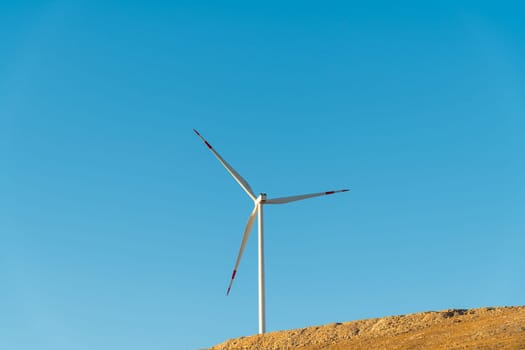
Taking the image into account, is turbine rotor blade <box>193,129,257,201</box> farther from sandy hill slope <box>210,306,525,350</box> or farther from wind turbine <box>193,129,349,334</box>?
sandy hill slope <box>210,306,525,350</box>

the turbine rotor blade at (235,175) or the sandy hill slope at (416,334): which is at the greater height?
the turbine rotor blade at (235,175)

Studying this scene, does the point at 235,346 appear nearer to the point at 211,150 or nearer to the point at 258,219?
the point at 258,219

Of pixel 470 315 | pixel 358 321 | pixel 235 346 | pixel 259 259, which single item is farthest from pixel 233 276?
pixel 470 315

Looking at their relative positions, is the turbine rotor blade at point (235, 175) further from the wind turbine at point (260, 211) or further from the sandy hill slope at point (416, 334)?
the sandy hill slope at point (416, 334)

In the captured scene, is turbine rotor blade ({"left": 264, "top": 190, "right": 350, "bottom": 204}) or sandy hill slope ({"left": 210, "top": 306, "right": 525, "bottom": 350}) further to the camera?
turbine rotor blade ({"left": 264, "top": 190, "right": 350, "bottom": 204})

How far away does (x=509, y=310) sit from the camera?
3061 inches

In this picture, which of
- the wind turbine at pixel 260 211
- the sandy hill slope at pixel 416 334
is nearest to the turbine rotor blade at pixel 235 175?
the wind turbine at pixel 260 211

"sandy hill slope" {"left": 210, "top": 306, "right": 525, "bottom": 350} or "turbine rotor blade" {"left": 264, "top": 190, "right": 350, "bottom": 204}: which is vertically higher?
"turbine rotor blade" {"left": 264, "top": 190, "right": 350, "bottom": 204}

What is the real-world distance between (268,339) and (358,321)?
8.21 metres

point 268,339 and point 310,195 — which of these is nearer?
point 268,339

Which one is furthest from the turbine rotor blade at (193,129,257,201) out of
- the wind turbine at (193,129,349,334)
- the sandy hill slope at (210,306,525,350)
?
the sandy hill slope at (210,306,525,350)

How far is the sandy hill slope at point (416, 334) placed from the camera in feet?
225

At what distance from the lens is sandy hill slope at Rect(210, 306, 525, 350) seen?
68.4m

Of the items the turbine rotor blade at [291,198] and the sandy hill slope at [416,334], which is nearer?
the sandy hill slope at [416,334]
